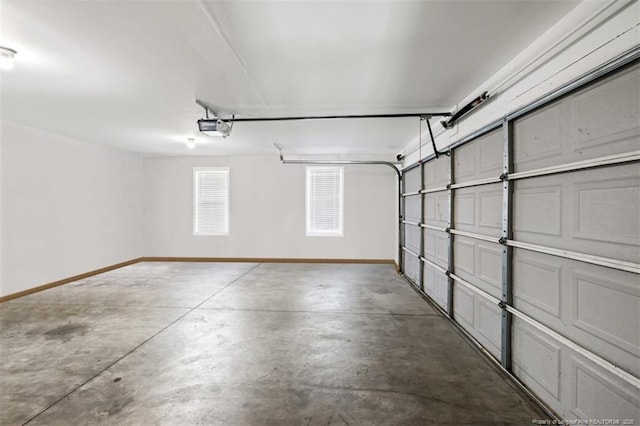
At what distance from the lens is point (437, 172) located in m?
4.11

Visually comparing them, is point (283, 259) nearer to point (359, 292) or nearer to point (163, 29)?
point (359, 292)

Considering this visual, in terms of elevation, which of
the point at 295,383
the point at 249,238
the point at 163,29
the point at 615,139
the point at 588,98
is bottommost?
the point at 295,383

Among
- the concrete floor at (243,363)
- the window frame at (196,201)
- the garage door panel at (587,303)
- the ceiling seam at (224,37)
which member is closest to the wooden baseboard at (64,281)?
the concrete floor at (243,363)

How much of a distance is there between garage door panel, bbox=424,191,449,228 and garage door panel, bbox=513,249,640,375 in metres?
1.60

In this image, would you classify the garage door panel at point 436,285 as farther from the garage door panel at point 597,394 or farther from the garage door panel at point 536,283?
the garage door panel at point 597,394

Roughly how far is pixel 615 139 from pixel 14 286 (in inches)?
274

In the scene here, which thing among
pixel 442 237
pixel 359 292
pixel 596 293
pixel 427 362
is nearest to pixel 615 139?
pixel 596 293

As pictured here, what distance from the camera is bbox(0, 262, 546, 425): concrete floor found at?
6.57ft

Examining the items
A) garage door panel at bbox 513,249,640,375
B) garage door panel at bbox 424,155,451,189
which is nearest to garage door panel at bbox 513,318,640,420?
garage door panel at bbox 513,249,640,375

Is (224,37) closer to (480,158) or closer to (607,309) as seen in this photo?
(480,158)

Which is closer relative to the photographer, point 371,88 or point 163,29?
point 163,29

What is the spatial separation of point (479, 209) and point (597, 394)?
165 cm

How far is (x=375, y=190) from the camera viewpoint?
7.09 m

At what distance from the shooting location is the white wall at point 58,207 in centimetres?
445
